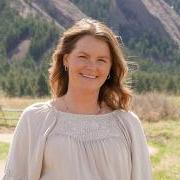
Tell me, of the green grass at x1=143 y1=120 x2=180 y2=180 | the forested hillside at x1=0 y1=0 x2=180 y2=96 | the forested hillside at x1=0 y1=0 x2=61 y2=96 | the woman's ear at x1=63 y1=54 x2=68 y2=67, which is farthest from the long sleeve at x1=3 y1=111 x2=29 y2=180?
the forested hillside at x1=0 y1=0 x2=61 y2=96

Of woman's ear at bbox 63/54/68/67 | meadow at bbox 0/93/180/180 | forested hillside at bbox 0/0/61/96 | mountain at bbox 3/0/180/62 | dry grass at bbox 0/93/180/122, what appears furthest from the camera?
mountain at bbox 3/0/180/62

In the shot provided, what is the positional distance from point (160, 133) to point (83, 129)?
14.5m

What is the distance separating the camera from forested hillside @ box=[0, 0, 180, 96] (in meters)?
78.3

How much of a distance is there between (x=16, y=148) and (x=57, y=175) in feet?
0.92

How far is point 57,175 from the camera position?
3166 millimetres

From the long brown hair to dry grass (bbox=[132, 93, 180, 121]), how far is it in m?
20.4

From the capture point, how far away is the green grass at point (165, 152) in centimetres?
1027

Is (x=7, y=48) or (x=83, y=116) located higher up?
(x=83, y=116)

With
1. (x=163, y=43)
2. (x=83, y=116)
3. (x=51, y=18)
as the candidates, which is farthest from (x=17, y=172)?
(x=163, y=43)

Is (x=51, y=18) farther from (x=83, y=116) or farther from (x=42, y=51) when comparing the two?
(x=83, y=116)

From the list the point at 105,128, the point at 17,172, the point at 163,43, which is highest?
the point at 105,128

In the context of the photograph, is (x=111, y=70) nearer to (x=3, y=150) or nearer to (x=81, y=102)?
(x=81, y=102)

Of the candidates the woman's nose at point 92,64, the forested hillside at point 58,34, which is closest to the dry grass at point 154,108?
the woman's nose at point 92,64

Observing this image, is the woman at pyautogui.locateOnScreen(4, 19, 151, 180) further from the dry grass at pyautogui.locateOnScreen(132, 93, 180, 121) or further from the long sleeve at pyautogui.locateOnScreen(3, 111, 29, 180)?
the dry grass at pyautogui.locateOnScreen(132, 93, 180, 121)
